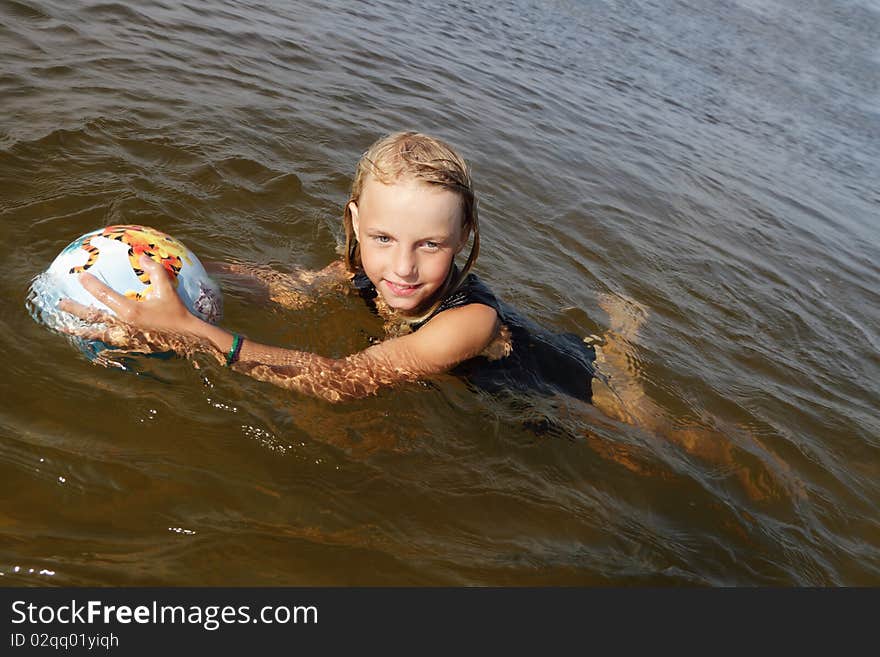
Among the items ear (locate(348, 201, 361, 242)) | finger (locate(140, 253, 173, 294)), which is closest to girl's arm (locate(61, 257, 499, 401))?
finger (locate(140, 253, 173, 294))

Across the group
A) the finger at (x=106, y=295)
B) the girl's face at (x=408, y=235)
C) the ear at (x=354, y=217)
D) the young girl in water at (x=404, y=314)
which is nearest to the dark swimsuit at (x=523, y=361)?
the young girl in water at (x=404, y=314)

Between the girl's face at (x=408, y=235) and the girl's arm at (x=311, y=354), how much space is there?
0.25 m

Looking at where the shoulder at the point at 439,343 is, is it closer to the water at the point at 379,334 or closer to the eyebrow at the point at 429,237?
the water at the point at 379,334

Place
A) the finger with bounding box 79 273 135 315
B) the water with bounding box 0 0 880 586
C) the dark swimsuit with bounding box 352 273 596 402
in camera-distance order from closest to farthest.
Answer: the water with bounding box 0 0 880 586 → the finger with bounding box 79 273 135 315 → the dark swimsuit with bounding box 352 273 596 402

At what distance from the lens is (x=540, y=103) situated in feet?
32.1

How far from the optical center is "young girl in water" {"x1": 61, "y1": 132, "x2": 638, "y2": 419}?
3.15m

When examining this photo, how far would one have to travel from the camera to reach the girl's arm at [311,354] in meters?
3.12

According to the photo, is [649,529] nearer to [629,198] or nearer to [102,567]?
[102,567]

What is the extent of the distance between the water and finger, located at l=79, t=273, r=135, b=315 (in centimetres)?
36

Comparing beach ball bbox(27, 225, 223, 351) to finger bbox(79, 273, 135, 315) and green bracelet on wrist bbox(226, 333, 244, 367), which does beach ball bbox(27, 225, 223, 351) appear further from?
green bracelet on wrist bbox(226, 333, 244, 367)

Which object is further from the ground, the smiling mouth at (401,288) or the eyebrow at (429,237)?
the eyebrow at (429,237)

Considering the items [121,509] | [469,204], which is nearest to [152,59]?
[469,204]

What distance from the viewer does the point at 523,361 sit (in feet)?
13.1

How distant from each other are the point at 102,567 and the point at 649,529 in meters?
2.38
